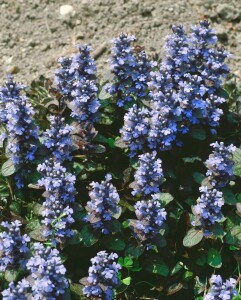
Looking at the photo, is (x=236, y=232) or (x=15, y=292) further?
(x=236, y=232)

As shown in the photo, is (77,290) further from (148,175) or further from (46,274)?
(148,175)

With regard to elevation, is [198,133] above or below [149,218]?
below

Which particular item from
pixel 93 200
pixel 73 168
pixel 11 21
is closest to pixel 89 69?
pixel 73 168

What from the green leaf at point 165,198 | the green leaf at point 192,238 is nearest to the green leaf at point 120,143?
the green leaf at point 165,198

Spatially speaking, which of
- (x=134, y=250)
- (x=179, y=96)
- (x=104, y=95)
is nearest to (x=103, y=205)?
(x=134, y=250)

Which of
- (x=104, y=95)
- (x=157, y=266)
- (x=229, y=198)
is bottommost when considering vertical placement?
(x=157, y=266)

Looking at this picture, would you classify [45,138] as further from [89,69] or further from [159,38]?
[159,38]

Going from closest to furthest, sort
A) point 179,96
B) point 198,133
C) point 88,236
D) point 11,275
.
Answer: point 11,275
point 88,236
point 179,96
point 198,133
